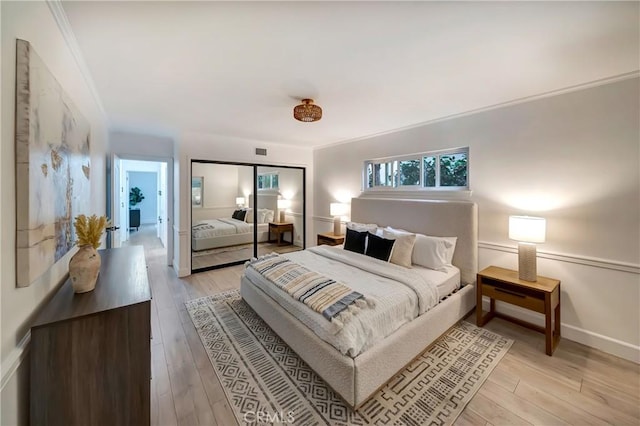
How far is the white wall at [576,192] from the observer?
84.3 inches

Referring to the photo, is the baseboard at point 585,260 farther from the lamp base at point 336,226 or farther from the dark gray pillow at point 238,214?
the dark gray pillow at point 238,214

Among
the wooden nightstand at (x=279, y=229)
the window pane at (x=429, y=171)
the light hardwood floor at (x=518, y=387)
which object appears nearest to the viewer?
the light hardwood floor at (x=518, y=387)

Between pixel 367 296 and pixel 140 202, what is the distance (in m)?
11.5

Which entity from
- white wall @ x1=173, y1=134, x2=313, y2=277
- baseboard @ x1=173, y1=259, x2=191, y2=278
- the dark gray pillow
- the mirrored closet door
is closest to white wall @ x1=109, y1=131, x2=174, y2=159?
white wall @ x1=173, y1=134, x2=313, y2=277

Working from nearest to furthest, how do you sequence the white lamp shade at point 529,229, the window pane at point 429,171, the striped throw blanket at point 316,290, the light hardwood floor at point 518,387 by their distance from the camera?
the light hardwood floor at point 518,387 < the striped throw blanket at point 316,290 < the white lamp shade at point 529,229 < the window pane at point 429,171

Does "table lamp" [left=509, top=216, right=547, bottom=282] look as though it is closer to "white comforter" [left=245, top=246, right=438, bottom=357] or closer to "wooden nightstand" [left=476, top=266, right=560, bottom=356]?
"wooden nightstand" [left=476, top=266, right=560, bottom=356]

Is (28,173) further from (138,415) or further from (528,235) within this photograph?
(528,235)

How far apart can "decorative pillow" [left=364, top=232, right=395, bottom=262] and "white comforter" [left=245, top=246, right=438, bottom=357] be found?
9cm

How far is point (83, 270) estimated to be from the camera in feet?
4.65

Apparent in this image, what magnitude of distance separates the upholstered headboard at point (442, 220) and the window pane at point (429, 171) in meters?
0.35

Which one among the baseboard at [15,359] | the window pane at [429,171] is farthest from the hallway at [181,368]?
the window pane at [429,171]

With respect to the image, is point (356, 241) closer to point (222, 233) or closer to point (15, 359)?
point (222, 233)

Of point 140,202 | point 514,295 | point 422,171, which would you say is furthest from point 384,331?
point 140,202

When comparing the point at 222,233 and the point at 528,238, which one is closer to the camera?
the point at 528,238
